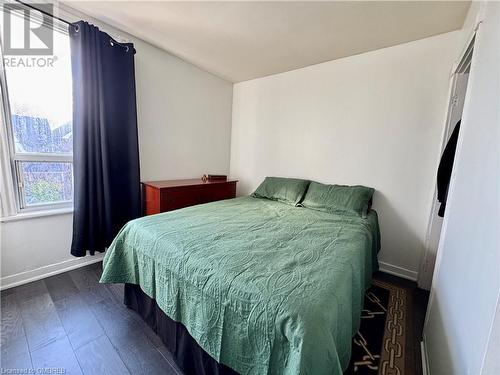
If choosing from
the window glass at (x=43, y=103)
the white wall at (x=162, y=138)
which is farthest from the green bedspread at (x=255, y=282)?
the window glass at (x=43, y=103)

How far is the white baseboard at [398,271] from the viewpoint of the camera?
2.27 metres

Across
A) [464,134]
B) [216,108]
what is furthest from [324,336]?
[216,108]

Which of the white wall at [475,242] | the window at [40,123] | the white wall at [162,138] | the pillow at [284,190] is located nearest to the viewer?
the white wall at [475,242]

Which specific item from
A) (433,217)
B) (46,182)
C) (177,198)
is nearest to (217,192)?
(177,198)

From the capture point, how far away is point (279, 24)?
1934 mm

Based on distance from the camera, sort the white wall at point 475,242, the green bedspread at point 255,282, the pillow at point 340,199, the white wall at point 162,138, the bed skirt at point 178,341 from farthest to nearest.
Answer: the pillow at point 340,199 < the white wall at point 162,138 < the bed skirt at point 178,341 < the green bedspread at point 255,282 < the white wall at point 475,242

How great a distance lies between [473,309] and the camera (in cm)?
77

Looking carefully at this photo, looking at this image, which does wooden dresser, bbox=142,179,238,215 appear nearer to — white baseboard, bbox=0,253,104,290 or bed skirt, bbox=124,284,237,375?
white baseboard, bbox=0,253,104,290

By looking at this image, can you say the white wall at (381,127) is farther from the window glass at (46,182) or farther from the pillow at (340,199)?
the window glass at (46,182)

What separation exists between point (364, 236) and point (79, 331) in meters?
2.14

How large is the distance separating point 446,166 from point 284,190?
1.52m

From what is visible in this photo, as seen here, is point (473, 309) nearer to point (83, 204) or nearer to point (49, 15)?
point (83, 204)

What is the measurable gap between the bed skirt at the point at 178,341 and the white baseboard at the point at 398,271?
211 centimetres

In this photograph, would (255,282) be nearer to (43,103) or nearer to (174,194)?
(174,194)
